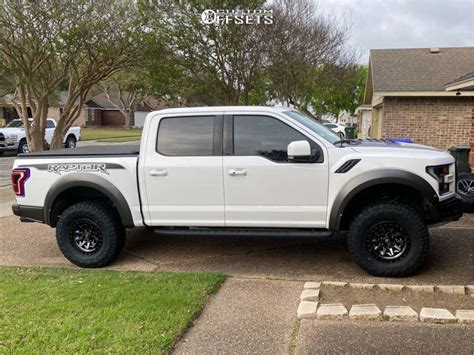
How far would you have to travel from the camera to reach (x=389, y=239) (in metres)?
4.71

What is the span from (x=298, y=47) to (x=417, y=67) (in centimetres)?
434

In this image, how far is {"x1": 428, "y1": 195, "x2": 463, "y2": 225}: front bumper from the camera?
4555 mm

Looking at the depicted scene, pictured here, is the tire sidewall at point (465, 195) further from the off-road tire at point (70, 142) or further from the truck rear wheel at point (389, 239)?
the off-road tire at point (70, 142)

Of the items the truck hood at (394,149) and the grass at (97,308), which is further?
the truck hood at (394,149)

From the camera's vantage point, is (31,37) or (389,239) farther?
(31,37)

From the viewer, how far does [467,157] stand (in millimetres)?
9797

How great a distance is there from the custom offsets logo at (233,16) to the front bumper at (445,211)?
10.2 meters

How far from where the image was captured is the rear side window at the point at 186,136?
502 cm

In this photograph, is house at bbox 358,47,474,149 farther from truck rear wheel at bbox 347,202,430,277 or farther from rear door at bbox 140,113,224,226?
rear door at bbox 140,113,224,226

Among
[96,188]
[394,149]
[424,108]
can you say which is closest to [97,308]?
[96,188]

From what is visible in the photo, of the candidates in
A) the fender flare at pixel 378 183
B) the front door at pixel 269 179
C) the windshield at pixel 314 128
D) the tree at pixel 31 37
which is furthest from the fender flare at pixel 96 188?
the tree at pixel 31 37

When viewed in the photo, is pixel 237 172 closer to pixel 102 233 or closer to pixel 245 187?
pixel 245 187

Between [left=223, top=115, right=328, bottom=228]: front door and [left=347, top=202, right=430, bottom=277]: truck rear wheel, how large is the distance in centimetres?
42

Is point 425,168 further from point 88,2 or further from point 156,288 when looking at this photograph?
point 88,2
